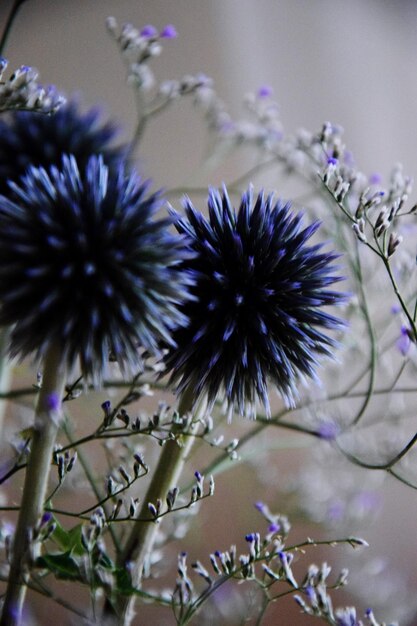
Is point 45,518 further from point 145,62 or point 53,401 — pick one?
point 145,62

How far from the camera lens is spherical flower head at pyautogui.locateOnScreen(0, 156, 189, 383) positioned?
0.96 ft

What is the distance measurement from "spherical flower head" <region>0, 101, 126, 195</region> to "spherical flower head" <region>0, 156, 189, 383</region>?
10 centimetres

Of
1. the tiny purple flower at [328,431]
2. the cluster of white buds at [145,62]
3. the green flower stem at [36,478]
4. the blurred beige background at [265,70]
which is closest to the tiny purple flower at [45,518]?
the green flower stem at [36,478]

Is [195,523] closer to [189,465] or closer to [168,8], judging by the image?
[189,465]

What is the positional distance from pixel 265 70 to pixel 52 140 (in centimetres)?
67

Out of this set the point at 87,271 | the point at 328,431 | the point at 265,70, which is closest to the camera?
the point at 87,271

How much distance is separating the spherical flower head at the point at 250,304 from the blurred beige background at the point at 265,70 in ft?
1.36

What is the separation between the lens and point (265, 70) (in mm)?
1021

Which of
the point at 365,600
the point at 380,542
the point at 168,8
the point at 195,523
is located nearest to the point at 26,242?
the point at 195,523

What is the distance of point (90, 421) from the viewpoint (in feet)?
2.74

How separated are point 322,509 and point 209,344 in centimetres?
30

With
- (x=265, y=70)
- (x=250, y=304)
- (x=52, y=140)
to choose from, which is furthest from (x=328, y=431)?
(x=265, y=70)

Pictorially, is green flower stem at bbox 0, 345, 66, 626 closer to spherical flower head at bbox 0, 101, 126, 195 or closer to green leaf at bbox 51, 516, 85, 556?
green leaf at bbox 51, 516, 85, 556

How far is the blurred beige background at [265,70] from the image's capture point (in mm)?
872
